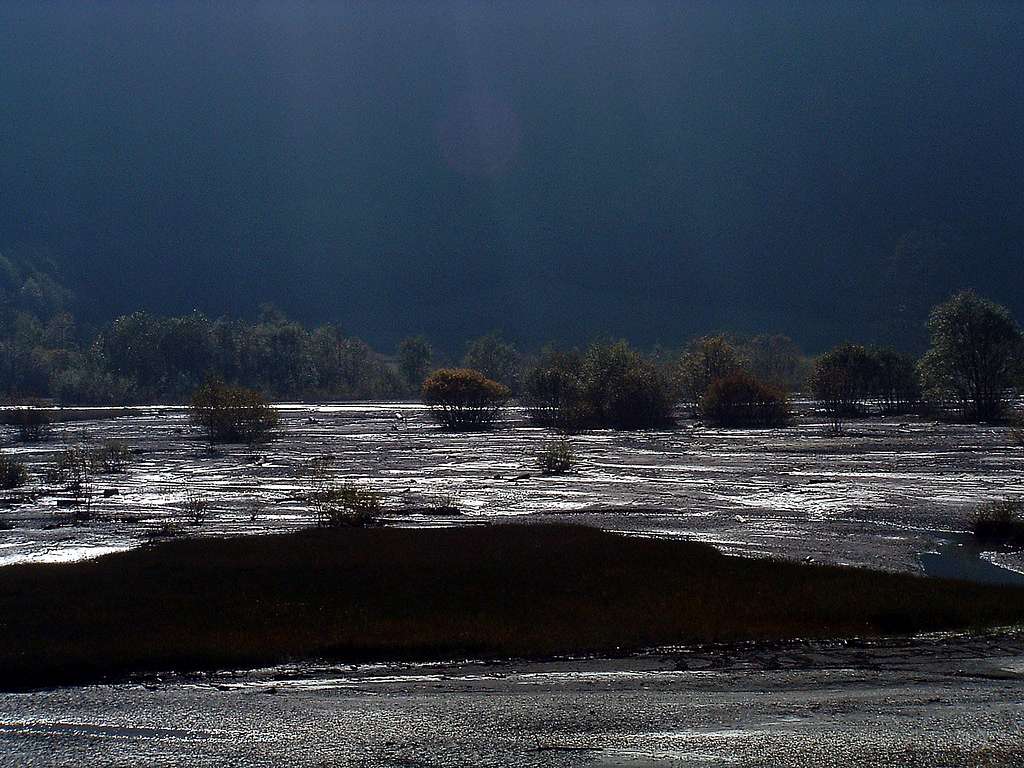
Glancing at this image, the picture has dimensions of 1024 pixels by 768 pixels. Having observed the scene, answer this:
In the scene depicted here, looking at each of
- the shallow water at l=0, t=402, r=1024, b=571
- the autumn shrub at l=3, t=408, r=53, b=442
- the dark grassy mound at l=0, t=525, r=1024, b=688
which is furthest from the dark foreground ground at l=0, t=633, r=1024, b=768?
the autumn shrub at l=3, t=408, r=53, b=442

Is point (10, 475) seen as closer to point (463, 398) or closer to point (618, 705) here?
point (618, 705)

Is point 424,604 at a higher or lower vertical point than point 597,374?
lower

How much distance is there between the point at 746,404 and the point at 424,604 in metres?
71.5

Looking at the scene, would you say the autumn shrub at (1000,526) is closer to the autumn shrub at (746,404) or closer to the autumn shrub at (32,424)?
the autumn shrub at (746,404)

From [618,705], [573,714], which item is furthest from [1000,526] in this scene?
[573,714]

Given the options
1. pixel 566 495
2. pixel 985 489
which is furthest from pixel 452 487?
pixel 985 489

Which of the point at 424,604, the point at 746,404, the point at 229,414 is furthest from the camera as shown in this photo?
the point at 746,404

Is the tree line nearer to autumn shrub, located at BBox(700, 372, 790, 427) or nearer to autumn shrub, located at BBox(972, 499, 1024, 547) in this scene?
autumn shrub, located at BBox(700, 372, 790, 427)

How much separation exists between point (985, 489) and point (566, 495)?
52.2 ft

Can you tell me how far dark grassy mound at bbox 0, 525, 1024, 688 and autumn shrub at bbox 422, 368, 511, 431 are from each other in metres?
63.2

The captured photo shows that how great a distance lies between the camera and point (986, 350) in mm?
83312

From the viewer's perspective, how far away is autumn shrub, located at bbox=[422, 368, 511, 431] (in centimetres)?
8975

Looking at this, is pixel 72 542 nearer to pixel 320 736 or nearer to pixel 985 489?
pixel 320 736

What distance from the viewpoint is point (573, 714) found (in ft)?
42.0
